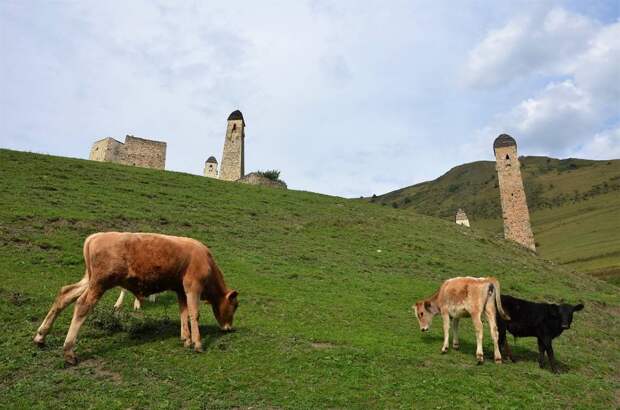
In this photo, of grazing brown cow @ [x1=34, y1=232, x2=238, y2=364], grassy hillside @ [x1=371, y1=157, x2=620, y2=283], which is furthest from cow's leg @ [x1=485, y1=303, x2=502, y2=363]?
grassy hillside @ [x1=371, y1=157, x2=620, y2=283]

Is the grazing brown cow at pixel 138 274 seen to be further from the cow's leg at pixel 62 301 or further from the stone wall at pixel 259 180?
the stone wall at pixel 259 180

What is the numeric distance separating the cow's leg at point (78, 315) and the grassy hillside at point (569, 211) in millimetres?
52932

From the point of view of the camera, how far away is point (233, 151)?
54438mm

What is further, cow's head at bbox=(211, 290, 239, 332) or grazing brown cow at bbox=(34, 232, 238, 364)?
cow's head at bbox=(211, 290, 239, 332)

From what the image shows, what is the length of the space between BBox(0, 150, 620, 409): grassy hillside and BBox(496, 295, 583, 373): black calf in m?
0.72

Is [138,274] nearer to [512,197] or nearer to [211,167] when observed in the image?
[512,197]

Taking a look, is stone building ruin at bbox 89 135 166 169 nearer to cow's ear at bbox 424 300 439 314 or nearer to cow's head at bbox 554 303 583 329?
cow's ear at bbox 424 300 439 314

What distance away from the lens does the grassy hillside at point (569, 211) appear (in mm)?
77500

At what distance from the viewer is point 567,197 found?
14038 cm

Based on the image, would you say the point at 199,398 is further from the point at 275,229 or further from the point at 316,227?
the point at 316,227

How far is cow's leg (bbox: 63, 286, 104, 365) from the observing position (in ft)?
29.9

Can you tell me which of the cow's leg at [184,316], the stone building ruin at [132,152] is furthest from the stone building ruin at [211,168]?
the cow's leg at [184,316]

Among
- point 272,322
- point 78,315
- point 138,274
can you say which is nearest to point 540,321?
point 272,322

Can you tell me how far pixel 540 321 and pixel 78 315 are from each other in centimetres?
1090
